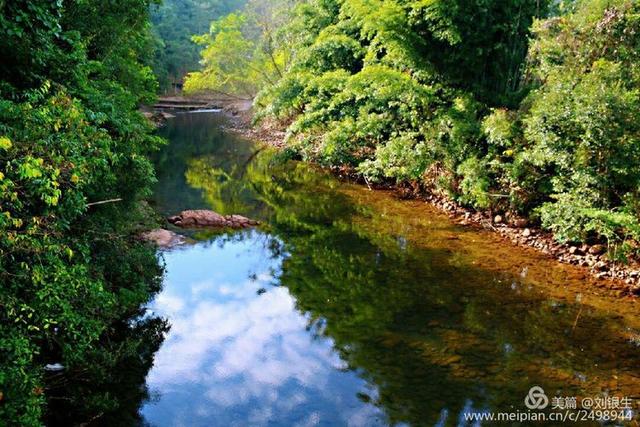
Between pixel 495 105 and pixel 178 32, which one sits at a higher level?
pixel 178 32

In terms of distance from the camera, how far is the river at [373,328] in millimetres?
6215

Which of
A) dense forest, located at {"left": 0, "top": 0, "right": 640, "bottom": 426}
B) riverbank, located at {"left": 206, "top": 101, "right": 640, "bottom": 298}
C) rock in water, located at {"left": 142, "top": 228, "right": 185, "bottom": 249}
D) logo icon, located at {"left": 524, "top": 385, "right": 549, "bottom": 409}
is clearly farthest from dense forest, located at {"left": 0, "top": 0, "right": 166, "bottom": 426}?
riverbank, located at {"left": 206, "top": 101, "right": 640, "bottom": 298}

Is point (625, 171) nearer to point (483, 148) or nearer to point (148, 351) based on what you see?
point (483, 148)

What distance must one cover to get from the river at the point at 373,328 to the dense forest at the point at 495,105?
1546 mm

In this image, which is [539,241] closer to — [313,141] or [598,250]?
[598,250]

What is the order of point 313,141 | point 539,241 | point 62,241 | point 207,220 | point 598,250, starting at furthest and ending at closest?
point 313,141
point 207,220
point 539,241
point 598,250
point 62,241

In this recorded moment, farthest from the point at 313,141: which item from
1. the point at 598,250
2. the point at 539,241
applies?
the point at 598,250

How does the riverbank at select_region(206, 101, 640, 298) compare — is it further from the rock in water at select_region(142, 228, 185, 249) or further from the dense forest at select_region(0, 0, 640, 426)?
the rock in water at select_region(142, 228, 185, 249)

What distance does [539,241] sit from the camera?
11.4m

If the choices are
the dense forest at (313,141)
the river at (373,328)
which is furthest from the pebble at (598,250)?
the river at (373,328)

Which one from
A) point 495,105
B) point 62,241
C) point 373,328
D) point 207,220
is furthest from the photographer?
point 495,105

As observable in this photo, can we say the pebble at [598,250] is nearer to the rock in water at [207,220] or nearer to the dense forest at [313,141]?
the dense forest at [313,141]

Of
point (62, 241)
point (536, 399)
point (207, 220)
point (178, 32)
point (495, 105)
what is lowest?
point (536, 399)

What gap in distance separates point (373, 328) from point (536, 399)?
2.65 m
